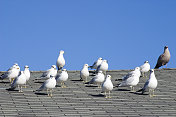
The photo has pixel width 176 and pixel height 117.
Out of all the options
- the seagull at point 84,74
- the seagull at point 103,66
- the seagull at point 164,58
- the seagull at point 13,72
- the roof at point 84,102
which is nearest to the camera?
the roof at point 84,102

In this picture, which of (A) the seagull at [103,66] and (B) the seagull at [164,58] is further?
(B) the seagull at [164,58]

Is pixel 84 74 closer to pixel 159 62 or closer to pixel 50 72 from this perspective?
pixel 50 72

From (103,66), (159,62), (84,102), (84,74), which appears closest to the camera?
(84,102)

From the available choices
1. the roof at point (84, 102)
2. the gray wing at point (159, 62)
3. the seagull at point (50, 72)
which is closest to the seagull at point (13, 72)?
the roof at point (84, 102)

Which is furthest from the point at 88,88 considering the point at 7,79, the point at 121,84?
the point at 7,79

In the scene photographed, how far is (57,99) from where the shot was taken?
20.6m

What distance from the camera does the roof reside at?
1841cm

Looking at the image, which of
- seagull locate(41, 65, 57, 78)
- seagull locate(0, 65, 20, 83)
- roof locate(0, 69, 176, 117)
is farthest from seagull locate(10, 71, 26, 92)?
seagull locate(41, 65, 57, 78)

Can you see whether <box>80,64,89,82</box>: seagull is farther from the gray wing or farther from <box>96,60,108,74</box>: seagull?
the gray wing

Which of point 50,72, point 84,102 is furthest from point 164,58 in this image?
point 84,102

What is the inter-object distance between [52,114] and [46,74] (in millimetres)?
6993

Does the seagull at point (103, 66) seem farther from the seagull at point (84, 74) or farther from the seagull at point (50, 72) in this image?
the seagull at point (50, 72)

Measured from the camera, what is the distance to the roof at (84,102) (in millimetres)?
18406

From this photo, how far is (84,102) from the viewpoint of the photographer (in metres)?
20.1
